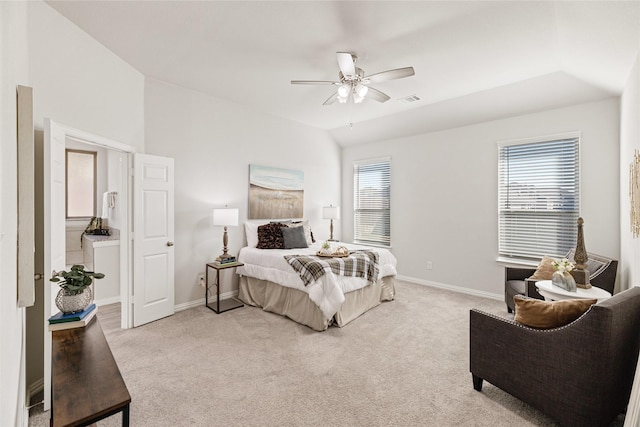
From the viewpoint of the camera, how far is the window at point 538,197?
13.0ft

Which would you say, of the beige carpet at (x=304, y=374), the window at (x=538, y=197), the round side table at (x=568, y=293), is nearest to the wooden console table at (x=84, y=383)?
the beige carpet at (x=304, y=374)

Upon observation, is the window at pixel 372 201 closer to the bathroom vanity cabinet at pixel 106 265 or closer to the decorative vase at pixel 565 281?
the decorative vase at pixel 565 281

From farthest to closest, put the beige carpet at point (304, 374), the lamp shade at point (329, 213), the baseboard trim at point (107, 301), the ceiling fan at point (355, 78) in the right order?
the lamp shade at point (329, 213)
the baseboard trim at point (107, 301)
the ceiling fan at point (355, 78)
the beige carpet at point (304, 374)

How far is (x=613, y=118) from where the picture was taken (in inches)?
142

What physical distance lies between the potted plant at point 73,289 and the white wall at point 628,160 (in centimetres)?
402

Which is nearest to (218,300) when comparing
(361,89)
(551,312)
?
(361,89)

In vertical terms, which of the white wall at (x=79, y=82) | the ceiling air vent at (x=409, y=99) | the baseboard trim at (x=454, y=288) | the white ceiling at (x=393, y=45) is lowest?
the baseboard trim at (x=454, y=288)

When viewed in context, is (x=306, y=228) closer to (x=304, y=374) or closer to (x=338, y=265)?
(x=338, y=265)

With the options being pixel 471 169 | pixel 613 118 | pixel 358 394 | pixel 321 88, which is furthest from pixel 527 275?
pixel 321 88

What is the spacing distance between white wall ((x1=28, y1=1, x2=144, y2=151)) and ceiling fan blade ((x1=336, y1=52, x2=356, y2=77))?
237 centimetres

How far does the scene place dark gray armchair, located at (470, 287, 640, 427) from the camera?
65.6 inches

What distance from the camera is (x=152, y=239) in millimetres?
3664

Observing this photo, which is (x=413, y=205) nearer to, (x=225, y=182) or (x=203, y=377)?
(x=225, y=182)

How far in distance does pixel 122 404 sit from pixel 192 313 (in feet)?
9.41
